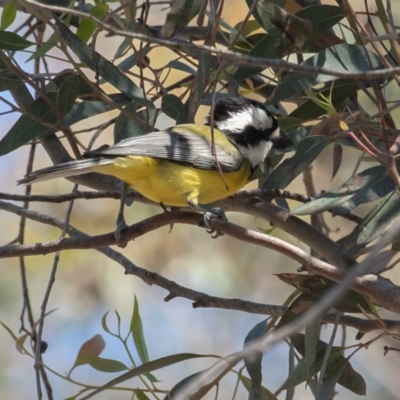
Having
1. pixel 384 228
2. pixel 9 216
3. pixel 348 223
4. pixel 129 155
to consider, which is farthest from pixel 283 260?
pixel 384 228

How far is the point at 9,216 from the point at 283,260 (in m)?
1.62

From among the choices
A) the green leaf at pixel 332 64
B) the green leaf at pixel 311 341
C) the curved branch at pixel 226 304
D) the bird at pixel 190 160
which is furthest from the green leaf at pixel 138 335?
the green leaf at pixel 332 64

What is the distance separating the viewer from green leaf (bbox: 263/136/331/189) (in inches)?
71.0

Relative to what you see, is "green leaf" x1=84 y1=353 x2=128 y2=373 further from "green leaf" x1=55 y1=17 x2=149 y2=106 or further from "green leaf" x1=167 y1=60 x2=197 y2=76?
"green leaf" x1=167 y1=60 x2=197 y2=76

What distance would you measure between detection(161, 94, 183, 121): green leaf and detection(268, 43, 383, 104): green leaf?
0.36 metres

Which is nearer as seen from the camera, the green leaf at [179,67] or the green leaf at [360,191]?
the green leaf at [360,191]

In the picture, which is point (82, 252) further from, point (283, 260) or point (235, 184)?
point (235, 184)

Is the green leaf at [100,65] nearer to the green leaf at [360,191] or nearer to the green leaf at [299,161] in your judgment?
the green leaf at [299,161]

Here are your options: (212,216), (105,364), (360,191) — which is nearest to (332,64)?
(360,191)

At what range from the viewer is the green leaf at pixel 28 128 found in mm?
2104

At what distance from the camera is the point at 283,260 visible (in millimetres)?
4340

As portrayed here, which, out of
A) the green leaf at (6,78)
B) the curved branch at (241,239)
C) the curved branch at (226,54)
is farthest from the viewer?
the green leaf at (6,78)

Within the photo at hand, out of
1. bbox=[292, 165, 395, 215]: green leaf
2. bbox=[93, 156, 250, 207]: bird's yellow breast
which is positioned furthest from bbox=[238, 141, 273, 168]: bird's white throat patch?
bbox=[292, 165, 395, 215]: green leaf

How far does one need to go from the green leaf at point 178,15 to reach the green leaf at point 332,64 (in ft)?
0.98
